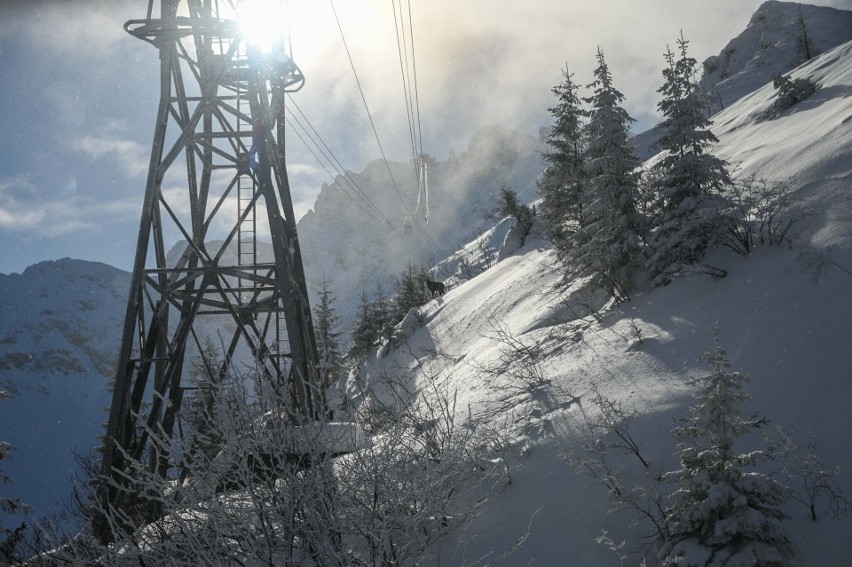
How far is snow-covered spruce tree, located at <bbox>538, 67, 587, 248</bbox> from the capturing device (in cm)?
1939

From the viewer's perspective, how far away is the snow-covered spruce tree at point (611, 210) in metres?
11.2

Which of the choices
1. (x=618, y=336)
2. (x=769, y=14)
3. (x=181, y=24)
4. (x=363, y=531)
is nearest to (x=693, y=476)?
(x=363, y=531)

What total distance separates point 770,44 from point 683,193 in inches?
3056

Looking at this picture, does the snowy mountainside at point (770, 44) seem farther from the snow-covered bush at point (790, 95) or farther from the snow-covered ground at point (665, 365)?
the snow-covered ground at point (665, 365)

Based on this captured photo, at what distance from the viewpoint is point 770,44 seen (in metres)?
67.8

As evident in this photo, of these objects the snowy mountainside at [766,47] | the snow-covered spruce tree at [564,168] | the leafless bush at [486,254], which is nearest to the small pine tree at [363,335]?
the snow-covered spruce tree at [564,168]

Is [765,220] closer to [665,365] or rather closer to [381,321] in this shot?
[665,365]

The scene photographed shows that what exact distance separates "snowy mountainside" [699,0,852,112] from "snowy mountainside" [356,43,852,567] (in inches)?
1808

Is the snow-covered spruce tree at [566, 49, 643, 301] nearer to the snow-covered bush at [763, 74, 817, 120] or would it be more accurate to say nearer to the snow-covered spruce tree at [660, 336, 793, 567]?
the snow-covered spruce tree at [660, 336, 793, 567]

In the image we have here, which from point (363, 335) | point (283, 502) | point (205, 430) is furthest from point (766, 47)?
point (283, 502)

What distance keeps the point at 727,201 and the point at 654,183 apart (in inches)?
Result: 66.8

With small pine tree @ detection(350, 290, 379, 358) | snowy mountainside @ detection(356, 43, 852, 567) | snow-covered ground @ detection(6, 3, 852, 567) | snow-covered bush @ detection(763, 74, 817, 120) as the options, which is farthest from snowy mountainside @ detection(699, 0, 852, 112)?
snowy mountainside @ detection(356, 43, 852, 567)

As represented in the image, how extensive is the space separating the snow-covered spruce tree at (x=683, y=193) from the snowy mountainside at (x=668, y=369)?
0.56 m

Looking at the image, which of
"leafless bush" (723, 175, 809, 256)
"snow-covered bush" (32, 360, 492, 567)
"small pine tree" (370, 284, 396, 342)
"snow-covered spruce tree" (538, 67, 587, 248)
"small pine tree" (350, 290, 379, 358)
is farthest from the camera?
"small pine tree" (350, 290, 379, 358)
